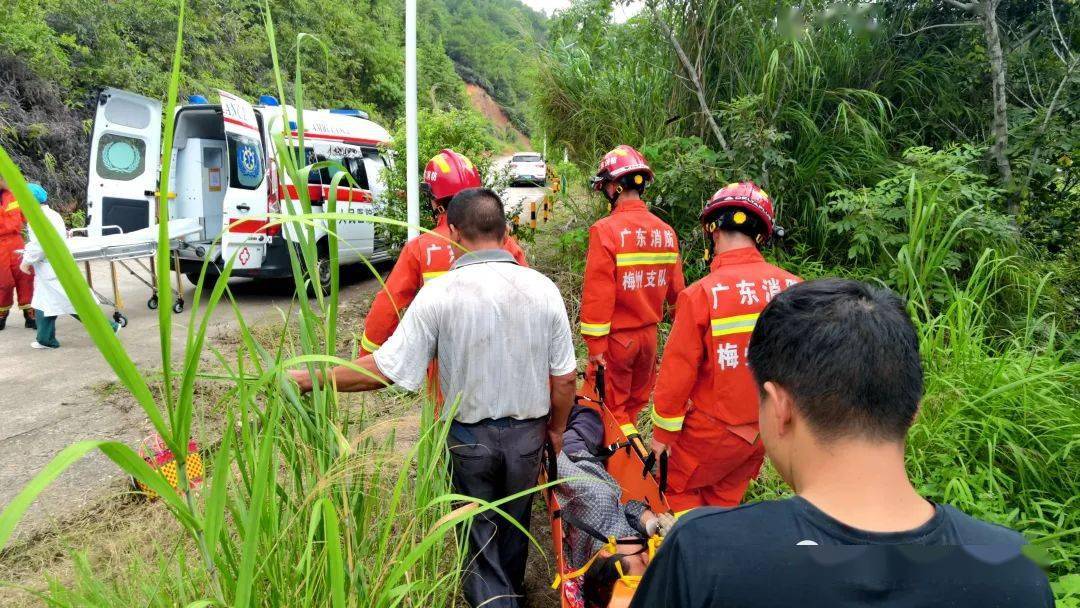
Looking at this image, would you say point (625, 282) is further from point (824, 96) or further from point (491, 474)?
point (824, 96)

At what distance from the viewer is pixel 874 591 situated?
0.71 metres

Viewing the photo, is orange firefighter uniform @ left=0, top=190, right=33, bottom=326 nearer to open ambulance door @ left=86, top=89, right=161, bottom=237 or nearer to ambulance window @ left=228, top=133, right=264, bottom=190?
open ambulance door @ left=86, top=89, right=161, bottom=237

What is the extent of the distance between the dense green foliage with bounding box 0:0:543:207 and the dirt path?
278 cm

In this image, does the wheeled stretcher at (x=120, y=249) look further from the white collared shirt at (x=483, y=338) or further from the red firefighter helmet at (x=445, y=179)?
the white collared shirt at (x=483, y=338)

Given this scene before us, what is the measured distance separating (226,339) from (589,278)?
3635 millimetres

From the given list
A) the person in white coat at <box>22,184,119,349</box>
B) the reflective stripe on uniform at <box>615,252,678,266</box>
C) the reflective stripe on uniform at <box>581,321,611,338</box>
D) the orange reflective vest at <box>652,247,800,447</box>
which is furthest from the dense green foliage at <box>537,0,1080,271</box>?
the person in white coat at <box>22,184,119,349</box>

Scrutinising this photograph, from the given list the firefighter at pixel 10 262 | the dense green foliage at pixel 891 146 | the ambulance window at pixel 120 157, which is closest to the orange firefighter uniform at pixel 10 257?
the firefighter at pixel 10 262

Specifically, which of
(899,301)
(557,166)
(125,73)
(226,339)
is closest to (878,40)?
(557,166)

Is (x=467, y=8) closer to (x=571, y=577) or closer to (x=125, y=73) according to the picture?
(x=125, y=73)

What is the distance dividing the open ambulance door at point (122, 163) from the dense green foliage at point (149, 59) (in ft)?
6.07

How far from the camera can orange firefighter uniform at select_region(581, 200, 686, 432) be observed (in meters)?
3.20

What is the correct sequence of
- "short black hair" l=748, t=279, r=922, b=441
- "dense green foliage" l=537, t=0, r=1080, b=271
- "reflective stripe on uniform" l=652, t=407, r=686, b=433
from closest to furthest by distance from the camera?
"short black hair" l=748, t=279, r=922, b=441
"reflective stripe on uniform" l=652, t=407, r=686, b=433
"dense green foliage" l=537, t=0, r=1080, b=271

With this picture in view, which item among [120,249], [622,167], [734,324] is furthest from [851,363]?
[120,249]

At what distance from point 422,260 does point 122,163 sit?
18.7 ft
